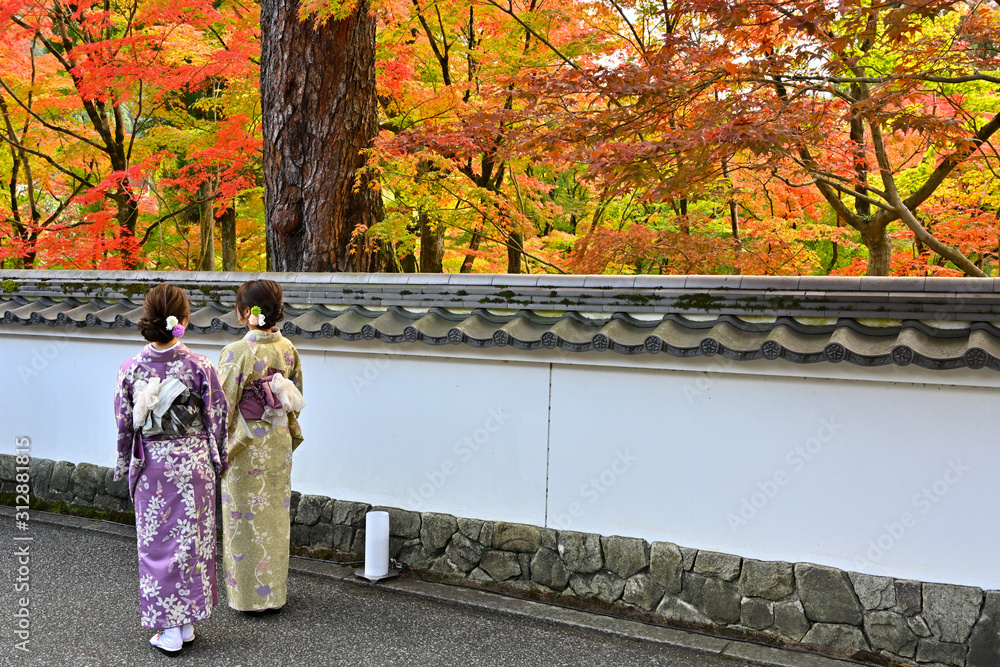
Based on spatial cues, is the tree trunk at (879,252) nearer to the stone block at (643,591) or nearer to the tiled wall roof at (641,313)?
the tiled wall roof at (641,313)

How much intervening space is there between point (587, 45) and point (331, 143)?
11.4ft

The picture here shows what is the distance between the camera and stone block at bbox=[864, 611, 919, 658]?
4.39 metres

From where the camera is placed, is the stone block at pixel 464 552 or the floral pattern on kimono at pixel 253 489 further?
the stone block at pixel 464 552

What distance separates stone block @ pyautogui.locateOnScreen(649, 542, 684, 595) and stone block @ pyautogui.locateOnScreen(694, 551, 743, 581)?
0.12m

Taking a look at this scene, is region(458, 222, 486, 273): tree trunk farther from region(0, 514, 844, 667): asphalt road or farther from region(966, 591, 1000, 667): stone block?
region(966, 591, 1000, 667): stone block

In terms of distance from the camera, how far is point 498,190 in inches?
438

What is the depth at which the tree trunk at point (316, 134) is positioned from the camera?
26.9ft

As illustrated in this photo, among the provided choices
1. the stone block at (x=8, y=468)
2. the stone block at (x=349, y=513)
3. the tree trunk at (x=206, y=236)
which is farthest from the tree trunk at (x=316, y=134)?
the tree trunk at (x=206, y=236)

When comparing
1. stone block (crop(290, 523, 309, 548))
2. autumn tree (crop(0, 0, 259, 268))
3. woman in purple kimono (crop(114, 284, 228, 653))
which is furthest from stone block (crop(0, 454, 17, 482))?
autumn tree (crop(0, 0, 259, 268))

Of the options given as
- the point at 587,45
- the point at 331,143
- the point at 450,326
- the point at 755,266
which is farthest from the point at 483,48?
the point at 450,326

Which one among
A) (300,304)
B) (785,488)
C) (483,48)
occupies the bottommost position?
(785,488)

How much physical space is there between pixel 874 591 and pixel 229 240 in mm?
12306

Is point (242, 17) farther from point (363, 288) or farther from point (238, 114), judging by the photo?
point (363, 288)

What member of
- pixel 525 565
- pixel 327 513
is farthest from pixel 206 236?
pixel 525 565
